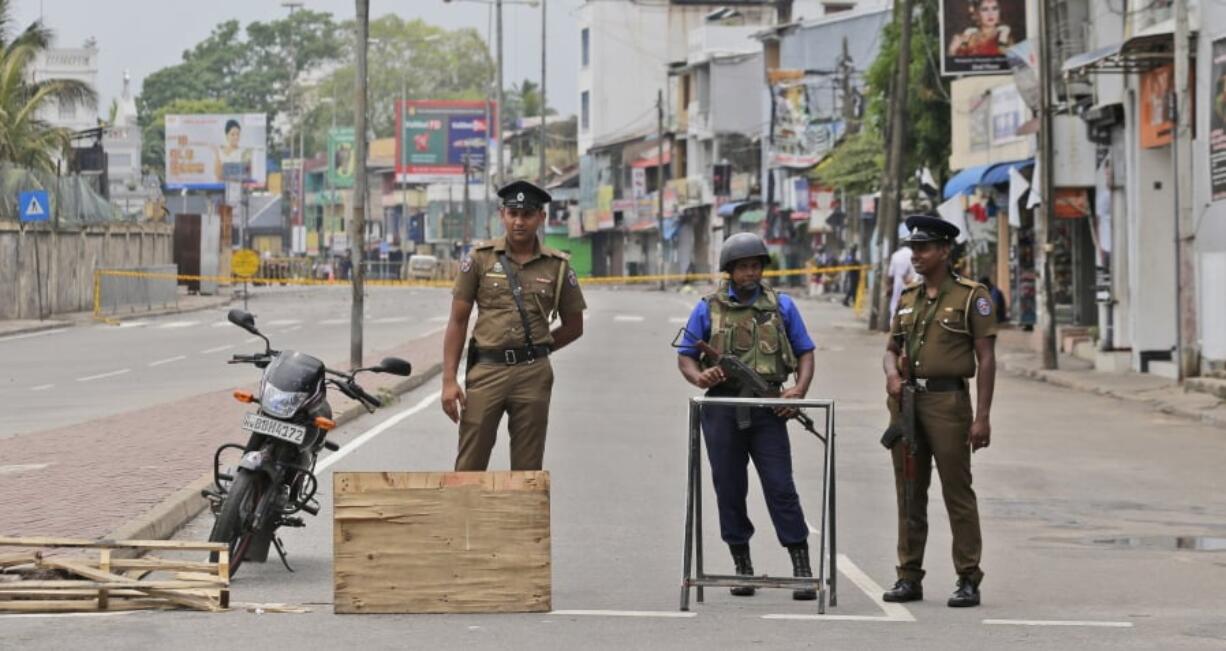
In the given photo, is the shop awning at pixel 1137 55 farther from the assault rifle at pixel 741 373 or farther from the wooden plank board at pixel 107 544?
the wooden plank board at pixel 107 544

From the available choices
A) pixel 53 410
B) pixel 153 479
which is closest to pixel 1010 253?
pixel 53 410

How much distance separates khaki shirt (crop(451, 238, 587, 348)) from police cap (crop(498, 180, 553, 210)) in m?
0.29

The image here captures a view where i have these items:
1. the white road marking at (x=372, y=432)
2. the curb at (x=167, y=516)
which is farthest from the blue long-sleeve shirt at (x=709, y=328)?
the white road marking at (x=372, y=432)

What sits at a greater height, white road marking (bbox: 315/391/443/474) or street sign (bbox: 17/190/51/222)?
street sign (bbox: 17/190/51/222)

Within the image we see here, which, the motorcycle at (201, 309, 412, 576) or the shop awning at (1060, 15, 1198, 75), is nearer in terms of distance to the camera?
the motorcycle at (201, 309, 412, 576)

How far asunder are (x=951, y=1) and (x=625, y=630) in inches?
1214

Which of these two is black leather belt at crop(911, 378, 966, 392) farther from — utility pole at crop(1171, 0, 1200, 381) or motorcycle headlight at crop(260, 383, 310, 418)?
utility pole at crop(1171, 0, 1200, 381)

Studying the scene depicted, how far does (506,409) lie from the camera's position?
10586 millimetres

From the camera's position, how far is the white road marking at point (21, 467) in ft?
51.0

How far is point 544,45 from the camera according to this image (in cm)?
8494

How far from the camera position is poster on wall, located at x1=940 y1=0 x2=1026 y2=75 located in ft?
127

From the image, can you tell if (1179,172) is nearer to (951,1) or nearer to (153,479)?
(951,1)

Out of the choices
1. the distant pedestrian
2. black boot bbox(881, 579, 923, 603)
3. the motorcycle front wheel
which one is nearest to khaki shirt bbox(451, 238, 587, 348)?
the distant pedestrian

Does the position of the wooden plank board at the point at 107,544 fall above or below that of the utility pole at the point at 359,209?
below
